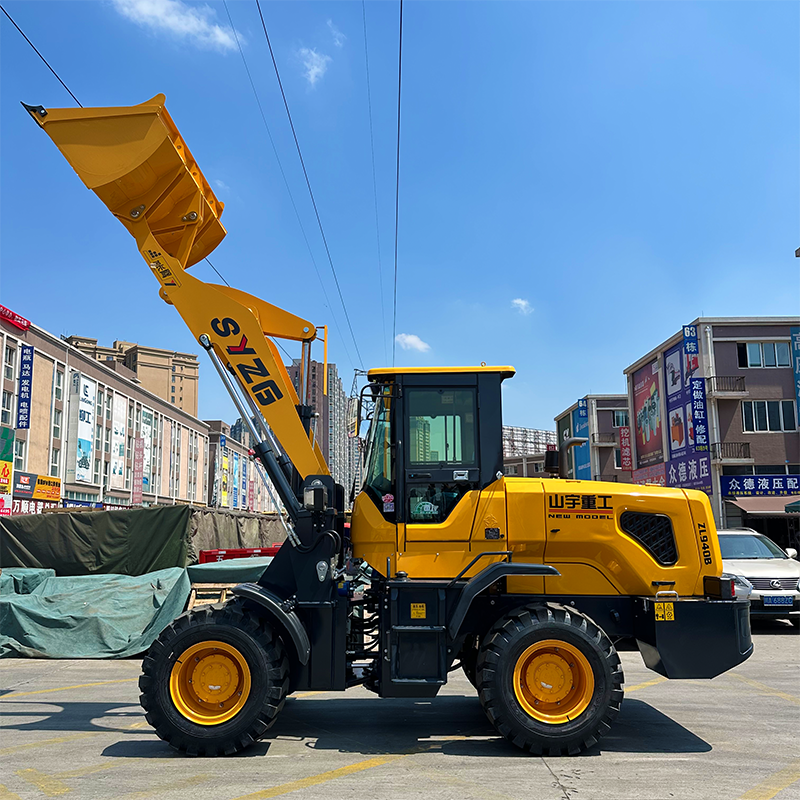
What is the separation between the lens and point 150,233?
732cm

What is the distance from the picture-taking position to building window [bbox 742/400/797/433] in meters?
32.8

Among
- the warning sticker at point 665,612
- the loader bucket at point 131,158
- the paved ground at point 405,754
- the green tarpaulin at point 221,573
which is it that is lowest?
the paved ground at point 405,754

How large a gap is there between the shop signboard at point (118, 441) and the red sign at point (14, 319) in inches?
591

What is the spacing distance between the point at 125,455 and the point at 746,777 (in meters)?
55.8

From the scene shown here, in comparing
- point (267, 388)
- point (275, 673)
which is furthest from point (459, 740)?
point (267, 388)

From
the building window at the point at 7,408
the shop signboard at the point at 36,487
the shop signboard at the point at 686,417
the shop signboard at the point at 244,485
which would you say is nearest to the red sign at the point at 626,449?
the shop signboard at the point at 686,417

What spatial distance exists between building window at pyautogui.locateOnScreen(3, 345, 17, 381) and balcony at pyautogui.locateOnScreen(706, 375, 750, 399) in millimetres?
35674

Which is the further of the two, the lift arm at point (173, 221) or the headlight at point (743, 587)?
the headlight at point (743, 587)

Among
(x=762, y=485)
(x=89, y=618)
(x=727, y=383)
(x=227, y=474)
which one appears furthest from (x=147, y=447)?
(x=89, y=618)

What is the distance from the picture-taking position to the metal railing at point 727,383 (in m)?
32.4

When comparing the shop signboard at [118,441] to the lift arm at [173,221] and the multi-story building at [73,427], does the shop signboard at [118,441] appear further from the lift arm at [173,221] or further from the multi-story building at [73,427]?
the lift arm at [173,221]

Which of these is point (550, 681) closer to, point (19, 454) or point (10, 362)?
point (10, 362)

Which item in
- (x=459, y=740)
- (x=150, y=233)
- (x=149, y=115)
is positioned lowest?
(x=459, y=740)

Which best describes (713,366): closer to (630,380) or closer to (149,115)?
(630,380)
